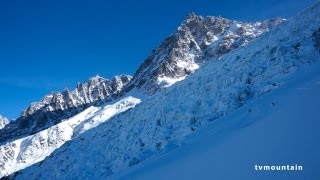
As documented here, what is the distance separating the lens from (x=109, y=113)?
86625 millimetres

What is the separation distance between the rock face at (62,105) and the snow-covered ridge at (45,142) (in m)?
17.3

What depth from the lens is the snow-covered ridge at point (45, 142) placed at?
8499cm

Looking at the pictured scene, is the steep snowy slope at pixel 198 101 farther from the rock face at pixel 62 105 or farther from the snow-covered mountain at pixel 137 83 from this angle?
the rock face at pixel 62 105

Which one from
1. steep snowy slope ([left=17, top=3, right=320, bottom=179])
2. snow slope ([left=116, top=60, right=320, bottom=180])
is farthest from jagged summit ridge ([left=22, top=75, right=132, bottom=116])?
snow slope ([left=116, top=60, right=320, bottom=180])

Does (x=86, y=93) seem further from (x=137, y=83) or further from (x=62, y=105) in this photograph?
(x=137, y=83)

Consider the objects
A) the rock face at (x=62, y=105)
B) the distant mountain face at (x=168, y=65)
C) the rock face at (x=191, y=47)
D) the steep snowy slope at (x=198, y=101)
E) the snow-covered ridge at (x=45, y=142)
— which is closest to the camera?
the steep snowy slope at (x=198, y=101)

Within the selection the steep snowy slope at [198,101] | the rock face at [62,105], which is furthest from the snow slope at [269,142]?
the rock face at [62,105]

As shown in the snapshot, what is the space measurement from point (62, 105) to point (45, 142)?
52071mm

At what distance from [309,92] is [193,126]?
15598 mm

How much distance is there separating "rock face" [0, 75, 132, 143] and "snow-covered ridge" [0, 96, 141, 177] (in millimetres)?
17335

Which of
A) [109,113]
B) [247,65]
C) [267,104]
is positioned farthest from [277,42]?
[109,113]

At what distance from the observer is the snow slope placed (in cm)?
1301

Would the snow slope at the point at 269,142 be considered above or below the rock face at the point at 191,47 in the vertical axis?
below

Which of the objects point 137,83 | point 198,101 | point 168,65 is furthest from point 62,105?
point 198,101
